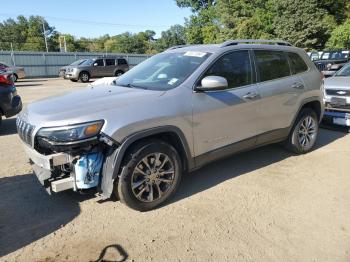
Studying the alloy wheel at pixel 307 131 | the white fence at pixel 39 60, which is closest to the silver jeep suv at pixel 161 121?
the alloy wheel at pixel 307 131

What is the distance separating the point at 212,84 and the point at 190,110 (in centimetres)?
39

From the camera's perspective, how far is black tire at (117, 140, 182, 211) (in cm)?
379

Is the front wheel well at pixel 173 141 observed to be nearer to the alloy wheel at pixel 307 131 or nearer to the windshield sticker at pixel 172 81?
the windshield sticker at pixel 172 81

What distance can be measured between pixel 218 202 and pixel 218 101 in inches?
47.9

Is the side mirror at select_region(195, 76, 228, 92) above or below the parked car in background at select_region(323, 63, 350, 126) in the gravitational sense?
above

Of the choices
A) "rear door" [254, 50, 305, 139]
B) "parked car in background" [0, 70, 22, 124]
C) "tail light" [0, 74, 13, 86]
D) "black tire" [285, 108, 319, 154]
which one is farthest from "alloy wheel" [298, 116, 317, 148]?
"tail light" [0, 74, 13, 86]

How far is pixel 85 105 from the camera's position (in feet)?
12.6

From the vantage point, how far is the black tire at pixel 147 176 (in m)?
3.79

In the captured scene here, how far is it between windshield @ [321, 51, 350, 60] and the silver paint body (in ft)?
49.5

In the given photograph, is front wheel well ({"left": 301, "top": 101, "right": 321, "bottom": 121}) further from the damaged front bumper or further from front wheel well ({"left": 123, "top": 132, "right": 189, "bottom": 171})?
the damaged front bumper

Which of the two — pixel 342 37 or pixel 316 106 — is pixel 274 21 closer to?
pixel 342 37

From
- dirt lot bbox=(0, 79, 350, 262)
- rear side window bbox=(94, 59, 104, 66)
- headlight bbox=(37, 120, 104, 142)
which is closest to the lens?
dirt lot bbox=(0, 79, 350, 262)

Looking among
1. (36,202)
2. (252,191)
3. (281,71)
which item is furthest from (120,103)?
(281,71)

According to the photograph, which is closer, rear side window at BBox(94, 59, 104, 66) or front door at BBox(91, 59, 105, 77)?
front door at BBox(91, 59, 105, 77)
